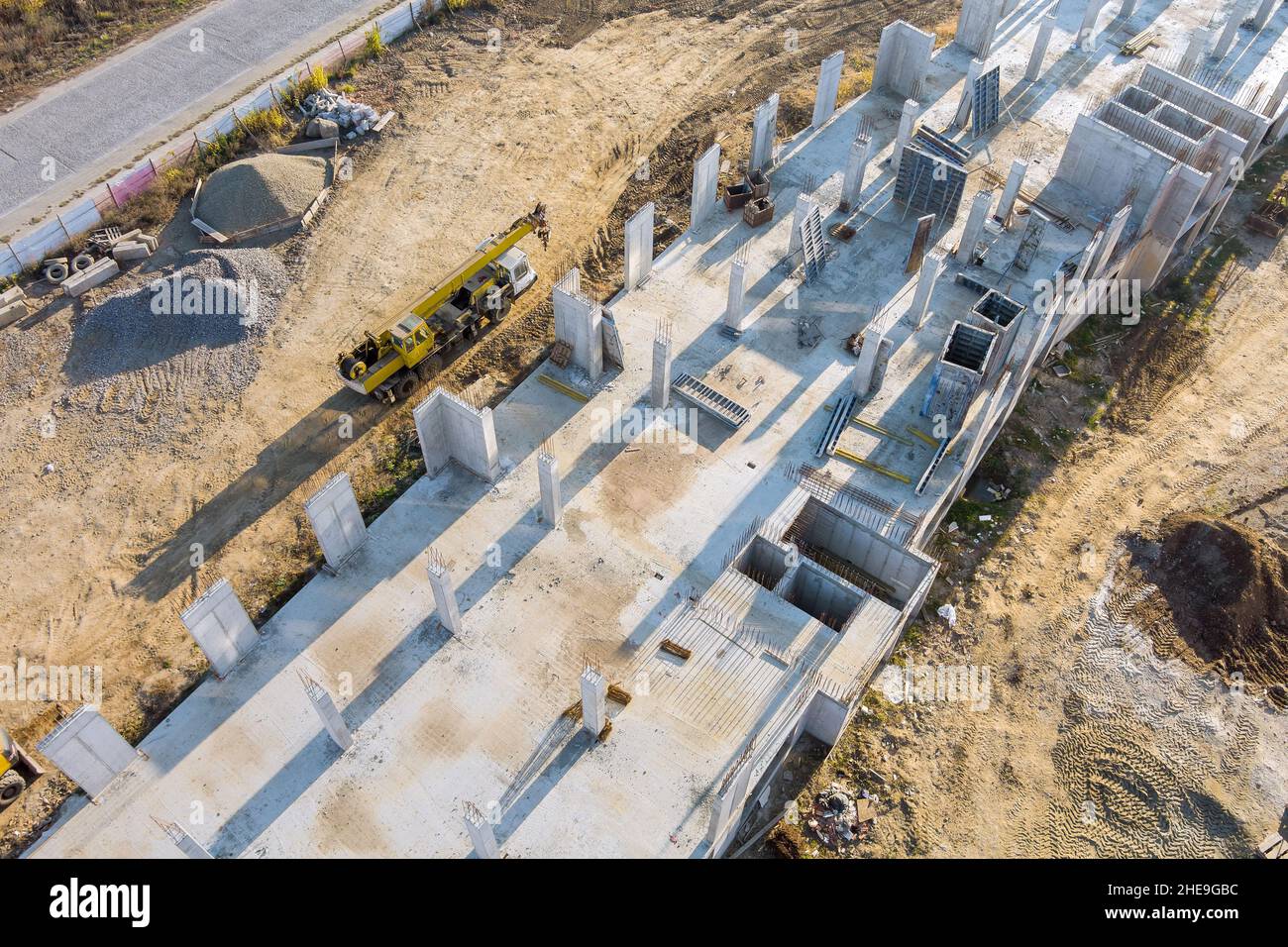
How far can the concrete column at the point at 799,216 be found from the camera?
2598 cm

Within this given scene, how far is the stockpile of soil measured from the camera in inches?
834

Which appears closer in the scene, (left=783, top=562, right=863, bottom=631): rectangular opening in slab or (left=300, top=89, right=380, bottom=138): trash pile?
(left=783, top=562, right=863, bottom=631): rectangular opening in slab

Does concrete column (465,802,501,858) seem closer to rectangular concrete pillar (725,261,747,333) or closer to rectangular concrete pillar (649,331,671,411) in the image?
rectangular concrete pillar (649,331,671,411)

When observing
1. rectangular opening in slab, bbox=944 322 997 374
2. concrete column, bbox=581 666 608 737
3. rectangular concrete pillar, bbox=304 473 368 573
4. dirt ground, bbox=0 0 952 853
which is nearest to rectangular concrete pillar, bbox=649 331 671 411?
dirt ground, bbox=0 0 952 853

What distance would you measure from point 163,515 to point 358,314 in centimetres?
803

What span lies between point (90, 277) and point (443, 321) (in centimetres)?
1102

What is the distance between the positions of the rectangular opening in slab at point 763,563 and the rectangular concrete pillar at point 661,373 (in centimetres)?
492

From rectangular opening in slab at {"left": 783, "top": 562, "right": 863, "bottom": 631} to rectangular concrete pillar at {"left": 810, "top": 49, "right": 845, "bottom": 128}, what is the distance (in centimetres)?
1807

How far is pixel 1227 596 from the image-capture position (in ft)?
71.6

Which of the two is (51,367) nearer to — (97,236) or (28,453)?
(28,453)

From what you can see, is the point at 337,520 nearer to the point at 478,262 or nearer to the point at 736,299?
the point at 478,262

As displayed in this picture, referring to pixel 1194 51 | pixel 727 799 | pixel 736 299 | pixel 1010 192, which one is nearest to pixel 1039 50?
pixel 1194 51

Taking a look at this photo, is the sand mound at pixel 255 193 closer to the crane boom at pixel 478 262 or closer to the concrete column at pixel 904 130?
the crane boom at pixel 478 262
